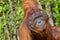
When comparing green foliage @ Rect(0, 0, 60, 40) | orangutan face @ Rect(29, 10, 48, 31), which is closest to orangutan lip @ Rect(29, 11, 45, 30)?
orangutan face @ Rect(29, 10, 48, 31)

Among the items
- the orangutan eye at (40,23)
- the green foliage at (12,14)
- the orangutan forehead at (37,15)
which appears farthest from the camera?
the green foliage at (12,14)

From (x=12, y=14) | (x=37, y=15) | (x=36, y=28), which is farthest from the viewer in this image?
(x=12, y=14)

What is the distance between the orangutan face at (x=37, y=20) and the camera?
2.93 metres

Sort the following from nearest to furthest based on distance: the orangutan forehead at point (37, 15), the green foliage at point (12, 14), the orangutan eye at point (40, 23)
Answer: the orangutan eye at point (40, 23), the orangutan forehead at point (37, 15), the green foliage at point (12, 14)

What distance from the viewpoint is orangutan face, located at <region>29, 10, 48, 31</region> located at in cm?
293

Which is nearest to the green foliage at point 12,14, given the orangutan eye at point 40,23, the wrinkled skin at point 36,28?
the wrinkled skin at point 36,28

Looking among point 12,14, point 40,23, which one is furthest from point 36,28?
point 12,14

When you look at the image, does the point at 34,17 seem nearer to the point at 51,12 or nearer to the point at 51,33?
the point at 51,33

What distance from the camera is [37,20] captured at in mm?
3002

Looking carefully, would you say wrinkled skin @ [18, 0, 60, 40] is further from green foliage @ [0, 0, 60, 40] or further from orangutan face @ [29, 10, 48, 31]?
green foliage @ [0, 0, 60, 40]

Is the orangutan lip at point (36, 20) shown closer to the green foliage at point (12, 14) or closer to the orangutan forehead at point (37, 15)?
the orangutan forehead at point (37, 15)

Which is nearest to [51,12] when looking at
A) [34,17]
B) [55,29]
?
[55,29]

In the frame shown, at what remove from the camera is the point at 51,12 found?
4.57 m

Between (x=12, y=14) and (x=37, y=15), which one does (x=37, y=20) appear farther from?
(x=12, y=14)
